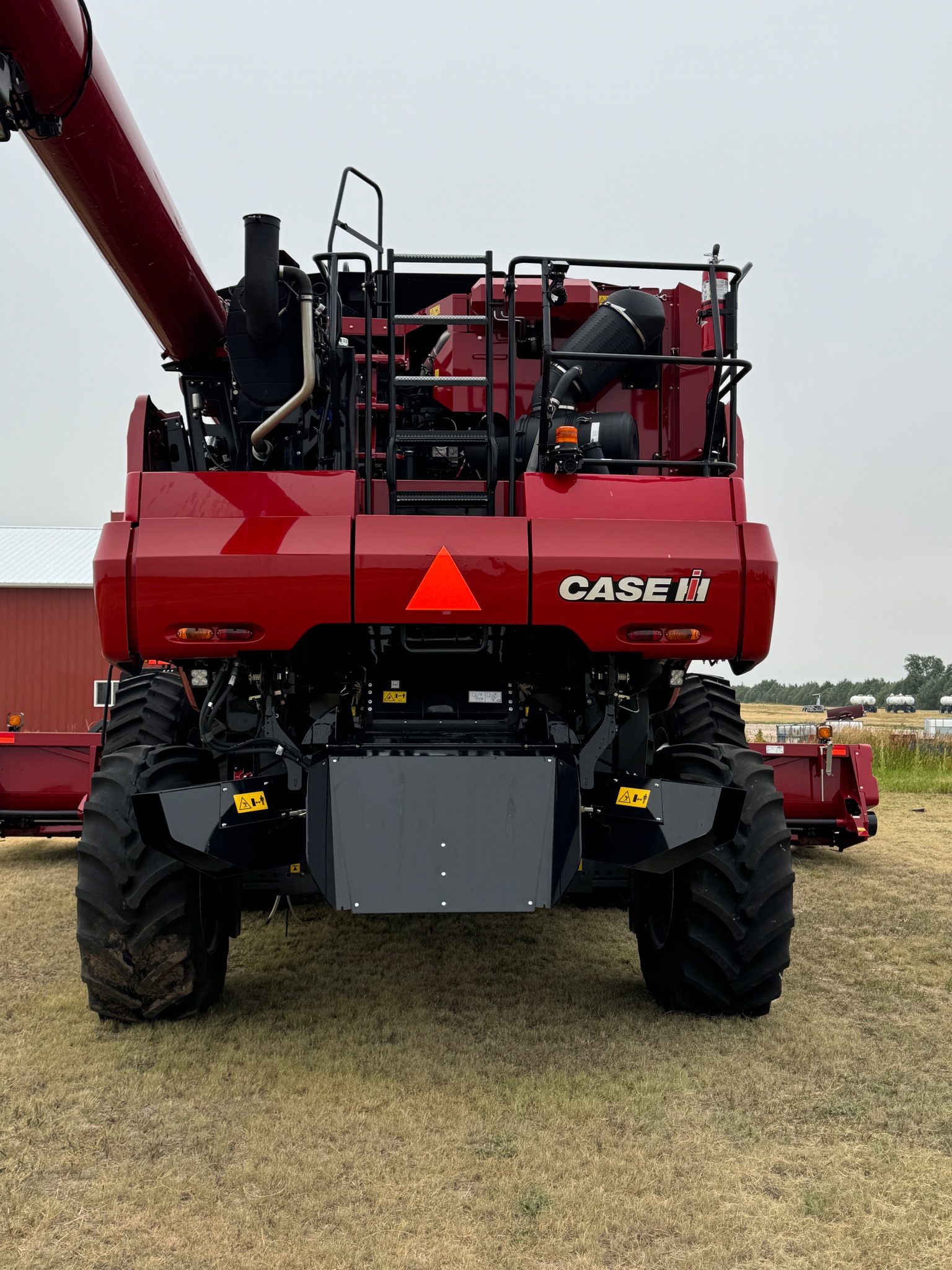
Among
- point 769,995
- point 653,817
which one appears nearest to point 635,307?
point 653,817

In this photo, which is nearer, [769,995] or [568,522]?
[568,522]

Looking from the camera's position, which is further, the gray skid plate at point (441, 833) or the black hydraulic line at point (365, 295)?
the black hydraulic line at point (365, 295)

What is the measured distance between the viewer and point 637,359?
385cm

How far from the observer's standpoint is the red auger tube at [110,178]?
128 inches

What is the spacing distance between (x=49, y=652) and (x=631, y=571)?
54.0 feet

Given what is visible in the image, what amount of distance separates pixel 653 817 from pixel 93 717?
53.0ft

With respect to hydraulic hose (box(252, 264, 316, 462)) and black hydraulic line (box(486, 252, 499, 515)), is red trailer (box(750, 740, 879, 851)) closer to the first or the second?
black hydraulic line (box(486, 252, 499, 515))

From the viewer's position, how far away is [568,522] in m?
3.77

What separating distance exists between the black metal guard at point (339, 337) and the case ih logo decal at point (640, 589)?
94cm

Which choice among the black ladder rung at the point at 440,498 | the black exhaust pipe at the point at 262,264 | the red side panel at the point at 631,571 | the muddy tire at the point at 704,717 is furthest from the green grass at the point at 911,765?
the black exhaust pipe at the point at 262,264

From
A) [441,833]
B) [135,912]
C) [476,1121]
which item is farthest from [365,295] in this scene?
[476,1121]

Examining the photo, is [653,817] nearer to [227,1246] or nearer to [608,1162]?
[608,1162]

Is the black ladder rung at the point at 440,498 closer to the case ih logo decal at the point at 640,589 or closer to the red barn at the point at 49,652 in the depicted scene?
the case ih logo decal at the point at 640,589

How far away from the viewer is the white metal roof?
721 inches
